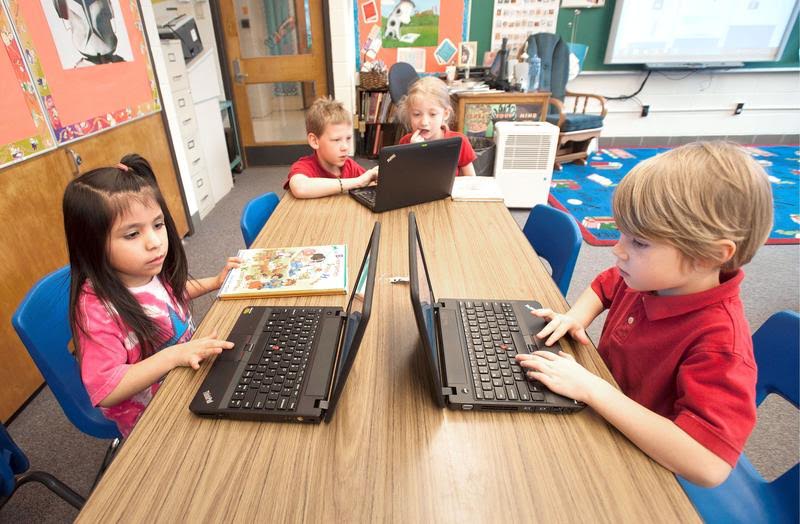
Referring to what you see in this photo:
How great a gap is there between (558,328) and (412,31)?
430cm

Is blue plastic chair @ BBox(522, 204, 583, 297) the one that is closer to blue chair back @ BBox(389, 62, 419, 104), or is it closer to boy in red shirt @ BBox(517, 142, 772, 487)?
boy in red shirt @ BBox(517, 142, 772, 487)

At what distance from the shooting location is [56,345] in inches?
36.4

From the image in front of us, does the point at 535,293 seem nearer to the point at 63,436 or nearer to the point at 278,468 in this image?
the point at 278,468

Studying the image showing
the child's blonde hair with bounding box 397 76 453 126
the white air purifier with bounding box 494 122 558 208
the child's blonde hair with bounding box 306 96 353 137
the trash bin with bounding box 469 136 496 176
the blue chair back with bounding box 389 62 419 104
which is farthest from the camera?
the blue chair back with bounding box 389 62 419 104

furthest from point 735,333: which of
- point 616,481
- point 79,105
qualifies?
point 79,105

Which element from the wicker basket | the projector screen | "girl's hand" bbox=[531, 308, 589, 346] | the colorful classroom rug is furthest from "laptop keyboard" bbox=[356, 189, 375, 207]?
the projector screen

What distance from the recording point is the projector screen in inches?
165

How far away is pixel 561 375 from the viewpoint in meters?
0.68

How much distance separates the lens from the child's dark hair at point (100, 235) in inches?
33.9

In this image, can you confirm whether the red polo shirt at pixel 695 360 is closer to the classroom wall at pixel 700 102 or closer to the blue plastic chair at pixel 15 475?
the blue plastic chair at pixel 15 475

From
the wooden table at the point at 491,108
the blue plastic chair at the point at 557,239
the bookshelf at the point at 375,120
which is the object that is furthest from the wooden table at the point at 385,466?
the bookshelf at the point at 375,120

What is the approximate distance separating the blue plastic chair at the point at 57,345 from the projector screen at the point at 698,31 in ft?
16.9

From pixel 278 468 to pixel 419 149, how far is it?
3.49 feet

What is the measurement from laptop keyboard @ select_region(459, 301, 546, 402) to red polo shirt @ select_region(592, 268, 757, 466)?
22cm
